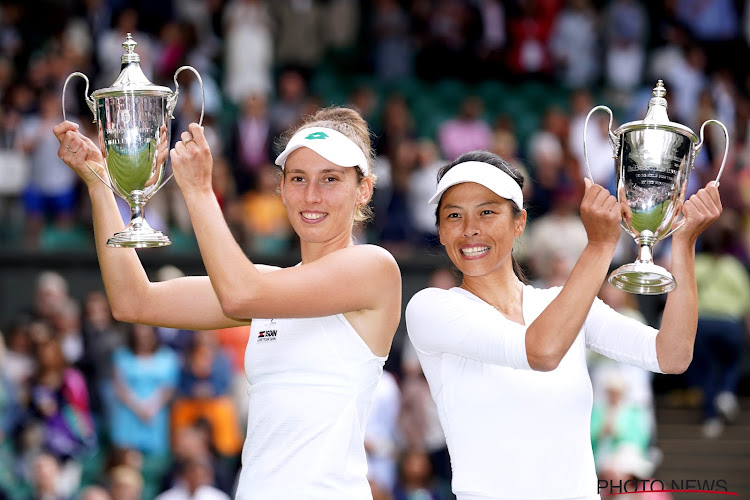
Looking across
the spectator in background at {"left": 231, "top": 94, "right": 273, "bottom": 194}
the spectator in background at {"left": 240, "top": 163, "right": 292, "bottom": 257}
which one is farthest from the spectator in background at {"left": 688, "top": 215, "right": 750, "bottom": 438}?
the spectator in background at {"left": 231, "top": 94, "right": 273, "bottom": 194}

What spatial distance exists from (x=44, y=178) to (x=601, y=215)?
22.5ft

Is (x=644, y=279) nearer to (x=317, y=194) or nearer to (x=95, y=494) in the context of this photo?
(x=317, y=194)

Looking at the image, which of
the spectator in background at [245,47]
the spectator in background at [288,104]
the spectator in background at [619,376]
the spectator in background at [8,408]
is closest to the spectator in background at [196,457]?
the spectator in background at [8,408]

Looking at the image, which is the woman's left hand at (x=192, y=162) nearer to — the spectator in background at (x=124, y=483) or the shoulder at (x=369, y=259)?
the shoulder at (x=369, y=259)

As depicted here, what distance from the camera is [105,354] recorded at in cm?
748

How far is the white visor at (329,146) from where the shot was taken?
10.3 feet

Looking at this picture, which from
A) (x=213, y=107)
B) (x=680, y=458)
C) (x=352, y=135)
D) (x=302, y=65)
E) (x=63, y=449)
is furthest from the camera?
(x=302, y=65)

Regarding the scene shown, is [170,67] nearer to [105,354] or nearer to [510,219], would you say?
[105,354]

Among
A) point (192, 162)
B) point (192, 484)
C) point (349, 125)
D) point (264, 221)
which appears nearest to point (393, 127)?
point (264, 221)

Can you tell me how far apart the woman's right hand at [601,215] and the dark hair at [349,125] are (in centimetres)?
66

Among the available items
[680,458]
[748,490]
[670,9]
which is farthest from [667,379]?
[670,9]

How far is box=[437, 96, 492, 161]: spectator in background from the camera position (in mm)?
10352

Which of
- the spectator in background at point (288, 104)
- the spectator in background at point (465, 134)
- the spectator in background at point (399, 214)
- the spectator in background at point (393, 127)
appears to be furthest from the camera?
the spectator in background at point (465, 134)

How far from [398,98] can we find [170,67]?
197cm
